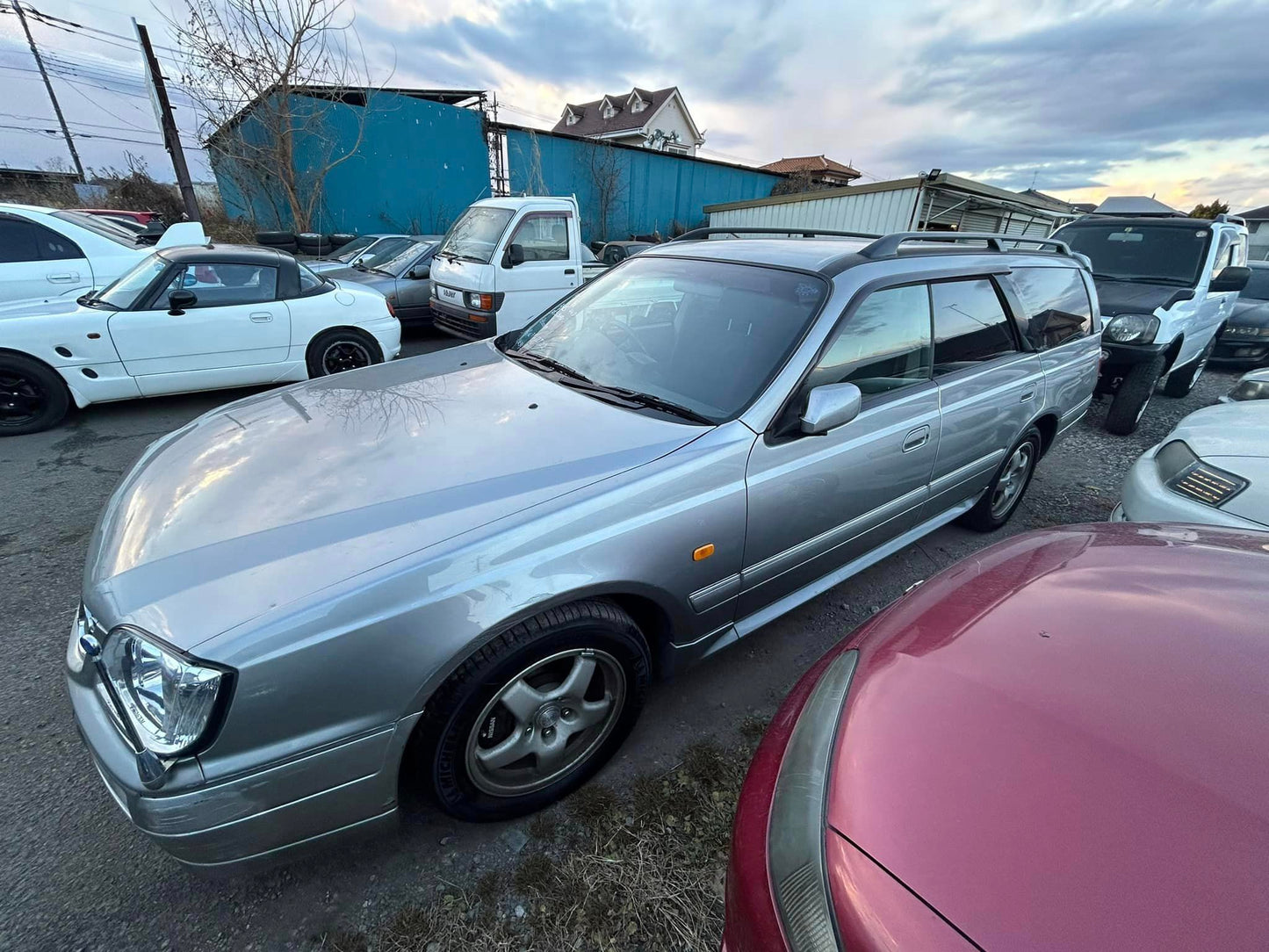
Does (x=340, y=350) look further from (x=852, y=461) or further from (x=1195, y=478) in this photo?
(x=1195, y=478)

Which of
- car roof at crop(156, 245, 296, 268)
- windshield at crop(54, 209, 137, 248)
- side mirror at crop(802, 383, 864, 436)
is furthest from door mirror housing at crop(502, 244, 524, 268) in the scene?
side mirror at crop(802, 383, 864, 436)

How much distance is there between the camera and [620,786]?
190 centimetres

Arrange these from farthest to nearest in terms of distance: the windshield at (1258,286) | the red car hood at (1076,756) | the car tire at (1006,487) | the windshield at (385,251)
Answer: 1. the windshield at (1258,286)
2. the windshield at (385,251)
3. the car tire at (1006,487)
4. the red car hood at (1076,756)

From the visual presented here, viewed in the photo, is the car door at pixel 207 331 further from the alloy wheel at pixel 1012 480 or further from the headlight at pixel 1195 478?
the headlight at pixel 1195 478

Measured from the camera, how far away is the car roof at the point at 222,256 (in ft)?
15.6

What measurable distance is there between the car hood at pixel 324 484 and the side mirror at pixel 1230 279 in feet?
23.2

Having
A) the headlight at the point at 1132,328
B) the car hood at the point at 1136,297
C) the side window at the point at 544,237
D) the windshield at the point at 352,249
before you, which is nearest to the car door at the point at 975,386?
the headlight at the point at 1132,328

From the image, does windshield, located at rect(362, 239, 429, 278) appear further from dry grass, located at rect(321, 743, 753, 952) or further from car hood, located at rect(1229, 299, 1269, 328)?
car hood, located at rect(1229, 299, 1269, 328)

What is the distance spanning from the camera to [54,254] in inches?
222

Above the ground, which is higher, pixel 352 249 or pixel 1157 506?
pixel 352 249

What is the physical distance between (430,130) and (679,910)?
62.3 ft

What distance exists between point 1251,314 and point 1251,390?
6209 mm

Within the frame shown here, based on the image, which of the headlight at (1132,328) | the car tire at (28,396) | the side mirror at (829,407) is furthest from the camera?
the headlight at (1132,328)

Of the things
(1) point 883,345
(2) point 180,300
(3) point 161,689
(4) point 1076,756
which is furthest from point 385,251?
(4) point 1076,756
